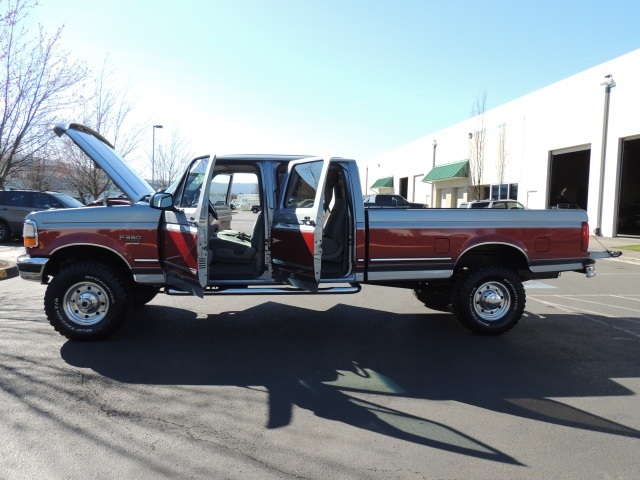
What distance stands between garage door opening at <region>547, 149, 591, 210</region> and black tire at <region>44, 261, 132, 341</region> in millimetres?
24881

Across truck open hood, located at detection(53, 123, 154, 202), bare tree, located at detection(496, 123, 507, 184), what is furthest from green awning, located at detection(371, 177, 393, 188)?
truck open hood, located at detection(53, 123, 154, 202)

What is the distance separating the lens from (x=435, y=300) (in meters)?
7.44

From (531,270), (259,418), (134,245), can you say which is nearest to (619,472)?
(259,418)

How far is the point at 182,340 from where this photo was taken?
221 inches

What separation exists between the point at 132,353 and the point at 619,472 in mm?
4362

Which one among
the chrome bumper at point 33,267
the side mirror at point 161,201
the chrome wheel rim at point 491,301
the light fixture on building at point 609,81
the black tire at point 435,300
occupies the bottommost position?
the black tire at point 435,300

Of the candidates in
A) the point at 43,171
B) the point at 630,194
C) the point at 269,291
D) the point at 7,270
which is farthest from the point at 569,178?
the point at 7,270

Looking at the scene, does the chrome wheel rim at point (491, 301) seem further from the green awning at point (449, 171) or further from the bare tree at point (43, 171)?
the green awning at point (449, 171)

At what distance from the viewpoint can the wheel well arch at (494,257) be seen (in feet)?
19.6

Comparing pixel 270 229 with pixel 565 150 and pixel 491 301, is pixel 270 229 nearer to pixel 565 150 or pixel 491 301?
pixel 491 301

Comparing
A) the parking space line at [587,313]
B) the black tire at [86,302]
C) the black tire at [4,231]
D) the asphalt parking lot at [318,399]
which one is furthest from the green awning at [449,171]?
the black tire at [86,302]

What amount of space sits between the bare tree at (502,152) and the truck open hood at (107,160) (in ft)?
89.8

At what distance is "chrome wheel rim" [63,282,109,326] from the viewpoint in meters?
5.43

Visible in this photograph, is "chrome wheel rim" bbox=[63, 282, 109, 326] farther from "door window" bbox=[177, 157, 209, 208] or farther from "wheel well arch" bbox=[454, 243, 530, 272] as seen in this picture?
"wheel well arch" bbox=[454, 243, 530, 272]
